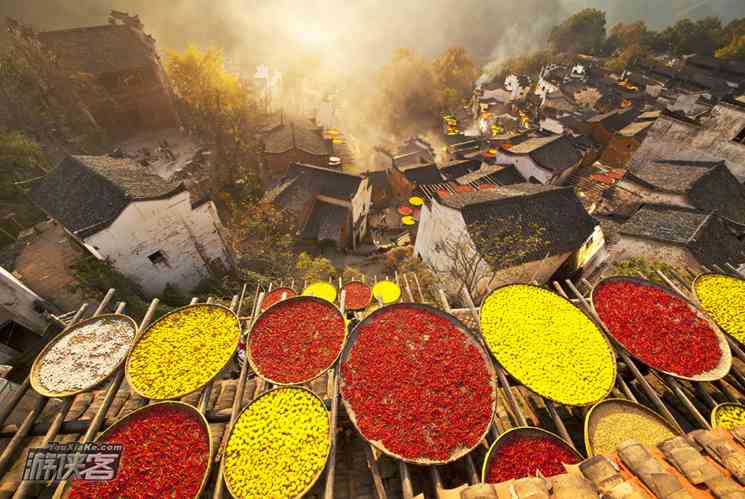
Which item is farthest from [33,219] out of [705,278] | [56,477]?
[705,278]

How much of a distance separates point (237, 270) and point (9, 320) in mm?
12086

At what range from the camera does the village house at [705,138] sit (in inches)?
935

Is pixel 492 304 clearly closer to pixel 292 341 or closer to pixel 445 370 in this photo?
pixel 445 370

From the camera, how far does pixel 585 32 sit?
311 ft

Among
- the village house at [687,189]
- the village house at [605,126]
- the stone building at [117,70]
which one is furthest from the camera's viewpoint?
the village house at [605,126]

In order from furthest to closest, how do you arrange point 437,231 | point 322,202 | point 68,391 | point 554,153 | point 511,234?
point 554,153
point 322,202
point 437,231
point 511,234
point 68,391

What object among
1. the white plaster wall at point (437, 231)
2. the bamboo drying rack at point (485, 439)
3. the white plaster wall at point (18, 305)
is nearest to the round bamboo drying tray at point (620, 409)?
the bamboo drying rack at point (485, 439)

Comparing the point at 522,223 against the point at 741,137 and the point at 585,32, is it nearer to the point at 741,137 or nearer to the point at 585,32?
the point at 741,137

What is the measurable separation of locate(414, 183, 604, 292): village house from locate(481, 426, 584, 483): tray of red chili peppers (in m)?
12.2

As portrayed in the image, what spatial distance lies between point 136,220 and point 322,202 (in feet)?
59.0

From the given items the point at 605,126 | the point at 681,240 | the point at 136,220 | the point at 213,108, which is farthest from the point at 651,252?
the point at 213,108

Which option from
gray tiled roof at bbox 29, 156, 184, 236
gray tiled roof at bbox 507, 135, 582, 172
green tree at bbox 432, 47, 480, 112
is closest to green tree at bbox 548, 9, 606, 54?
green tree at bbox 432, 47, 480, 112

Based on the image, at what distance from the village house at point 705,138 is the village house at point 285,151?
1475 inches

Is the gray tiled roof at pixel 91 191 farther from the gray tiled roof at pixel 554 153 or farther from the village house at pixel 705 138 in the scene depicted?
the village house at pixel 705 138
